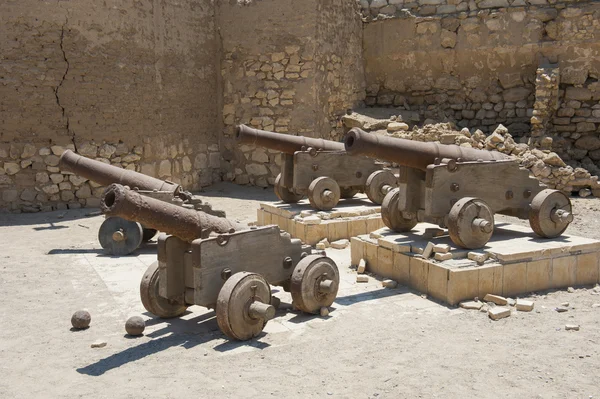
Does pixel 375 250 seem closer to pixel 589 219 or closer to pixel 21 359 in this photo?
pixel 21 359

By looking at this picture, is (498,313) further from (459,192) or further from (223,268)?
(223,268)

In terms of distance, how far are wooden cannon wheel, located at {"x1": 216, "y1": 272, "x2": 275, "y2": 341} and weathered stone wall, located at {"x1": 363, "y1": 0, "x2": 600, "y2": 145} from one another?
983 cm

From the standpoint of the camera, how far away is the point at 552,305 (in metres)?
6.77

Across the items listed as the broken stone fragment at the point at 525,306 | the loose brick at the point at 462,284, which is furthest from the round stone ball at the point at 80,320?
the broken stone fragment at the point at 525,306

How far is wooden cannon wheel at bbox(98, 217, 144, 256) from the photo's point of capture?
29.5ft

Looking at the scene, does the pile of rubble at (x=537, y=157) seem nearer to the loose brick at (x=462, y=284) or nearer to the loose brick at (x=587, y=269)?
the loose brick at (x=587, y=269)

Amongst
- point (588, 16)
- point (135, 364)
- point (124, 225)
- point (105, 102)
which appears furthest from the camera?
point (588, 16)

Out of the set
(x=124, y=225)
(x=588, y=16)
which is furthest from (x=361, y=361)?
(x=588, y=16)

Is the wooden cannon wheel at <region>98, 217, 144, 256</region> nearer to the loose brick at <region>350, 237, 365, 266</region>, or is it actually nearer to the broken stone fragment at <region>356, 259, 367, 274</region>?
the loose brick at <region>350, 237, 365, 266</region>

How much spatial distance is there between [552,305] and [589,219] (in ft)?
15.8

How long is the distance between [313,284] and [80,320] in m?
2.06

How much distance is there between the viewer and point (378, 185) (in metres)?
10.6

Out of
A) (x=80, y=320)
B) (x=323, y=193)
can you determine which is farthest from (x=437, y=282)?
(x=323, y=193)

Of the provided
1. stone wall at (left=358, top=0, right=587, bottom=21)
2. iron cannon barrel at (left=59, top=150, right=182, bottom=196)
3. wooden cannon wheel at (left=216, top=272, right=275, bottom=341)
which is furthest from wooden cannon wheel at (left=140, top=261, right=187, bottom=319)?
stone wall at (left=358, top=0, right=587, bottom=21)
